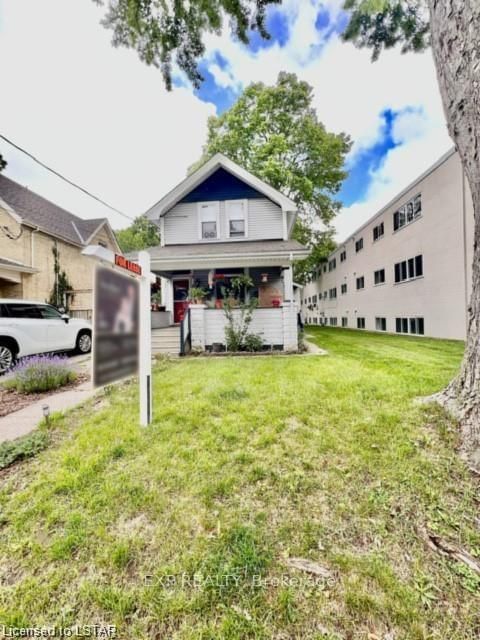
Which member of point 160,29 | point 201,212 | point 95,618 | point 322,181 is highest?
point 322,181

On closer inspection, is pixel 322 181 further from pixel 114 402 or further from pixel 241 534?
pixel 241 534

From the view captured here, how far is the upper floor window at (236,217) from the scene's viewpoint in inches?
457

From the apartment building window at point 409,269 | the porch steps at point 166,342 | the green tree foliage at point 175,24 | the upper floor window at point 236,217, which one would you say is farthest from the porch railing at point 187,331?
the apartment building window at point 409,269

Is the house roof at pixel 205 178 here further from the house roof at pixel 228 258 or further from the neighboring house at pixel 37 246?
the neighboring house at pixel 37 246

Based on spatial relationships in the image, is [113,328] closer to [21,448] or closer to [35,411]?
[21,448]

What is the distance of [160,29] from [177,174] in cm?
1767

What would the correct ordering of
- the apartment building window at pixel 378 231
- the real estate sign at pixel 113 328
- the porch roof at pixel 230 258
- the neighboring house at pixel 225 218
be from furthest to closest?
the apartment building window at pixel 378 231 → the neighboring house at pixel 225 218 → the porch roof at pixel 230 258 → the real estate sign at pixel 113 328

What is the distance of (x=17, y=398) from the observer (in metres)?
5.04

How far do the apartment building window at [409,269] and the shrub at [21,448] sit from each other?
1590 centimetres

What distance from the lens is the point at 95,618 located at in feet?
4.78

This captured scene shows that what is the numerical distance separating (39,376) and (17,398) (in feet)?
1.69

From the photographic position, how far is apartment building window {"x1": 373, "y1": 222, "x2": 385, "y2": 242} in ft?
58.1

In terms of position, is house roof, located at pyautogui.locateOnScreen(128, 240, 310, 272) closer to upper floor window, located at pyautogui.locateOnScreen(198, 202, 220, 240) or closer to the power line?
upper floor window, located at pyautogui.locateOnScreen(198, 202, 220, 240)

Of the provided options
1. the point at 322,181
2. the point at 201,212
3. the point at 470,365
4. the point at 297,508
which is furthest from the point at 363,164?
the point at 297,508
